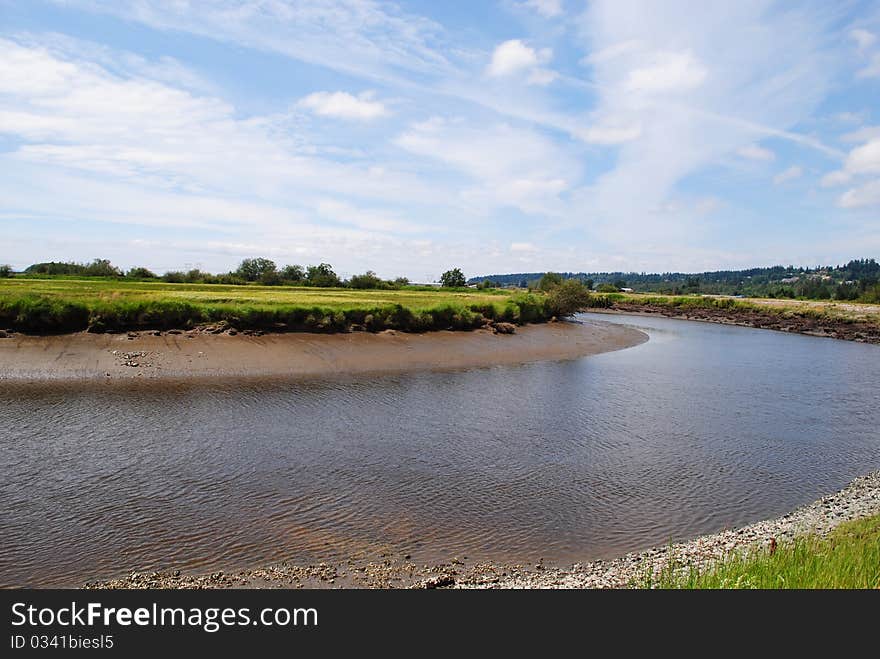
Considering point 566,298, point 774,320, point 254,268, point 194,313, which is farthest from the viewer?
point 254,268

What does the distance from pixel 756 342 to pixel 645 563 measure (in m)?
52.0

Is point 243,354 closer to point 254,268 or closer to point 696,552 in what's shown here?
point 696,552

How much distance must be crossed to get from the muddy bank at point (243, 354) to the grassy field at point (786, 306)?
170ft

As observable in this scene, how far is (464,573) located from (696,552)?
424cm

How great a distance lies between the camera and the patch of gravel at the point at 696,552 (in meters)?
8.69

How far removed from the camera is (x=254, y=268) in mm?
98875

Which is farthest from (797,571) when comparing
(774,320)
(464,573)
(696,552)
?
(774,320)

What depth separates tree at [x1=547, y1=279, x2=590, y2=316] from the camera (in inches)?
2277

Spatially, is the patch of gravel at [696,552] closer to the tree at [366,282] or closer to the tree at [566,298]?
the tree at [566,298]

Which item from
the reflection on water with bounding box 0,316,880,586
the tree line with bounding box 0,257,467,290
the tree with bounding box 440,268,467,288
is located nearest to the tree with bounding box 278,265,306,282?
the tree line with bounding box 0,257,467,290

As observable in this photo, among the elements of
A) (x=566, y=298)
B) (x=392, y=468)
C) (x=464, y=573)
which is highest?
(x=566, y=298)

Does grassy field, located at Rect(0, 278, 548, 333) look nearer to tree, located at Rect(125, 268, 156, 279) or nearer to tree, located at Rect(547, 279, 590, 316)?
tree, located at Rect(547, 279, 590, 316)

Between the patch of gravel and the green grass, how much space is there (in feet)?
1.13

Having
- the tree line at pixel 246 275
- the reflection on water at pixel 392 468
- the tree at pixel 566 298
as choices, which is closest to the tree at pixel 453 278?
the tree line at pixel 246 275
